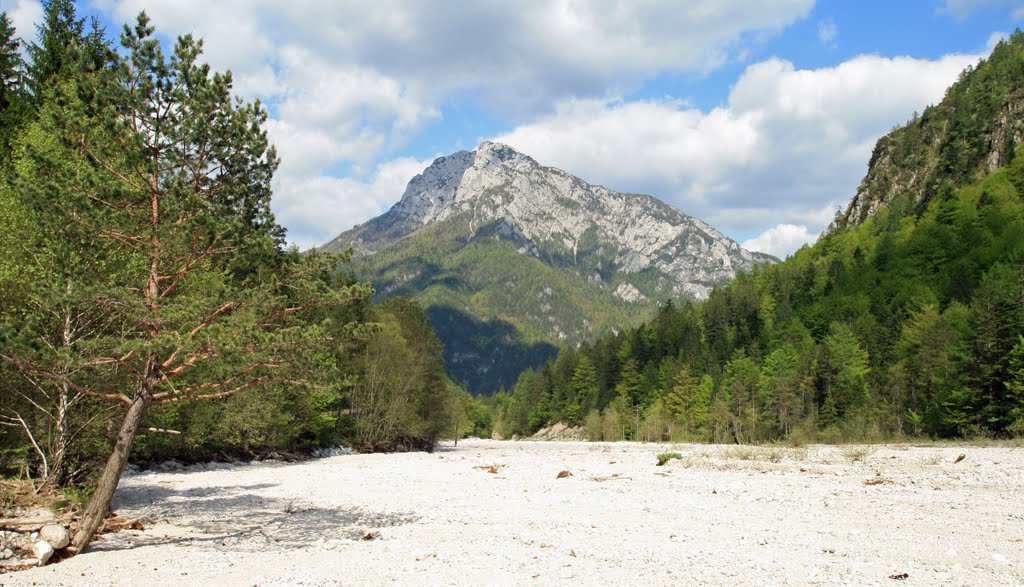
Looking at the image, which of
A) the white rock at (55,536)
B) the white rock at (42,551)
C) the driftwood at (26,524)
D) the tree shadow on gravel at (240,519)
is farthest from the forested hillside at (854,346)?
the driftwood at (26,524)

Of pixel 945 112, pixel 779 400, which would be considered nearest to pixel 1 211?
pixel 779 400

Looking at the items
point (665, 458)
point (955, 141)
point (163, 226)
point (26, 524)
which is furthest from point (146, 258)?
point (955, 141)

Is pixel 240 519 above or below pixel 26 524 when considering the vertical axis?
below

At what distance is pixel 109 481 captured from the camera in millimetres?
10523

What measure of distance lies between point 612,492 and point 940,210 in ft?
348

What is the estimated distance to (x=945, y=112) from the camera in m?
134

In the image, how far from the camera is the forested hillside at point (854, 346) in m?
44.6

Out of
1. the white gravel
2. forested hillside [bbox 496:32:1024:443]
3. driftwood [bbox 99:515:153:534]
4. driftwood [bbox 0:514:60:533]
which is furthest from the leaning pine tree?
forested hillside [bbox 496:32:1024:443]

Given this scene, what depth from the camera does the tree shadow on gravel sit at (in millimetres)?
11617

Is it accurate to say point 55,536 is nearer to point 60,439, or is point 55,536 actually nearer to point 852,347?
point 60,439

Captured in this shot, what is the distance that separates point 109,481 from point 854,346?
7794cm

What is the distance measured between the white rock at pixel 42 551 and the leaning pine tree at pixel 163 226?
61 cm

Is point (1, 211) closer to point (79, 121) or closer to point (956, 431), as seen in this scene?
point (79, 121)

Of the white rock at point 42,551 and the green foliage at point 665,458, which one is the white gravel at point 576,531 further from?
the green foliage at point 665,458
